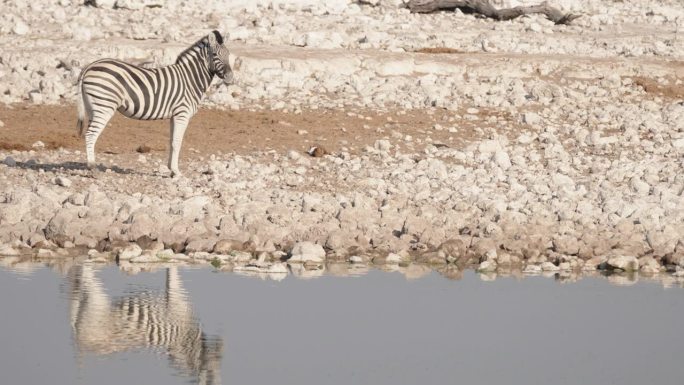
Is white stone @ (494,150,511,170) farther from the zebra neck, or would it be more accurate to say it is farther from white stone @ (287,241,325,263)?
white stone @ (287,241,325,263)

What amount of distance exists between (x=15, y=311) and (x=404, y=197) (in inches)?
202

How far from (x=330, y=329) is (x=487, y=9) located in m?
15.5

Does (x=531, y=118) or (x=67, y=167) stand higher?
(x=531, y=118)

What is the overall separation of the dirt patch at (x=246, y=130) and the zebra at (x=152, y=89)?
1.27m

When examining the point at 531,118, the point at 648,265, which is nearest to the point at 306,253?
the point at 648,265

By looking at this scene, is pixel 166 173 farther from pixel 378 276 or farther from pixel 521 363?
pixel 521 363

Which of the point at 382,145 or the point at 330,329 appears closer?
the point at 330,329

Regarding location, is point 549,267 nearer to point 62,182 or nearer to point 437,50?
point 62,182

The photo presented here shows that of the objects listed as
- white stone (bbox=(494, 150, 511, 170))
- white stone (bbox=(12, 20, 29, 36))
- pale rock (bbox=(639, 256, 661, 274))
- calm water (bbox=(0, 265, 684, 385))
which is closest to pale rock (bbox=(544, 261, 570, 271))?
calm water (bbox=(0, 265, 684, 385))

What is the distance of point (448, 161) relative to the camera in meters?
18.2

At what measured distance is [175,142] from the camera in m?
17.1

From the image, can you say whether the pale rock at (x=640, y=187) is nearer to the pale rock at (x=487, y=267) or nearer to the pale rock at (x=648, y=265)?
the pale rock at (x=648, y=265)

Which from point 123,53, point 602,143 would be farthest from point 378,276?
point 123,53

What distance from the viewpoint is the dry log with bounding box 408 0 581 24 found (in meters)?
26.8
